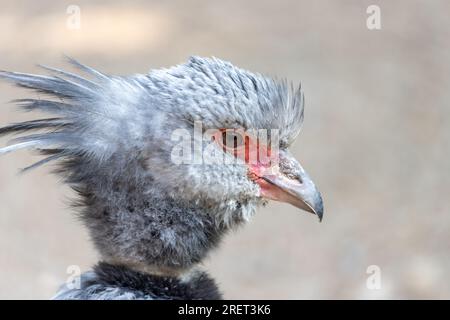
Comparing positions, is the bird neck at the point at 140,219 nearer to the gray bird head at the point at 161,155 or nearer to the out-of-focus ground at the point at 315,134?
the gray bird head at the point at 161,155

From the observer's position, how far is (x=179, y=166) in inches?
100

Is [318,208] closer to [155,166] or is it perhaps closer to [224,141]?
[224,141]

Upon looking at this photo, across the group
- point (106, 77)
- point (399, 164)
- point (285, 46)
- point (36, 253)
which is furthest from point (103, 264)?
point (285, 46)

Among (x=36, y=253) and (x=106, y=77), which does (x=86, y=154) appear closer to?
(x=106, y=77)

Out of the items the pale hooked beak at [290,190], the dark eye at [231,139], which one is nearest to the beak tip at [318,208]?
the pale hooked beak at [290,190]

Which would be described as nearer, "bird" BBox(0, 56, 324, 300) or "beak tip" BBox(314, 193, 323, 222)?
"bird" BBox(0, 56, 324, 300)

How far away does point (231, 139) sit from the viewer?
2611 mm

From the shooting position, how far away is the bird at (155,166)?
2543 mm

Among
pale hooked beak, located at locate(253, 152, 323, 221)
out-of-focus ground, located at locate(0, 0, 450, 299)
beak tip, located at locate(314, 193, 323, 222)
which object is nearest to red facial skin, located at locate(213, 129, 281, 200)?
pale hooked beak, located at locate(253, 152, 323, 221)

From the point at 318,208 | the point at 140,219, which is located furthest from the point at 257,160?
the point at 140,219

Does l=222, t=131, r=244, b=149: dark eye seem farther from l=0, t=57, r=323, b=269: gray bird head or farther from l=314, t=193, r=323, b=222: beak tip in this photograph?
l=314, t=193, r=323, b=222: beak tip

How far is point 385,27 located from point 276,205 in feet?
6.04

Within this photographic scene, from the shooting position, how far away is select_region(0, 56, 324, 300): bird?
8.34 ft

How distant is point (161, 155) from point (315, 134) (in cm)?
356
